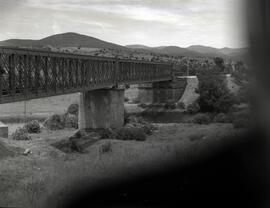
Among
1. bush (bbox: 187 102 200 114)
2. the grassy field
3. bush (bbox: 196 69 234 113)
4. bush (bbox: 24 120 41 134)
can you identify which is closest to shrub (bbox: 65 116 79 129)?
bush (bbox: 24 120 41 134)

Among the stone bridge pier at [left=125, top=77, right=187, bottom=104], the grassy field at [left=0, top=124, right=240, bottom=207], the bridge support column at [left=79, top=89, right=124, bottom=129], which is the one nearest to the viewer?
the grassy field at [left=0, top=124, right=240, bottom=207]

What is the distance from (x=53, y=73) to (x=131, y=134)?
23.4 ft

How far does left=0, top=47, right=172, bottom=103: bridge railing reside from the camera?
20797 millimetres

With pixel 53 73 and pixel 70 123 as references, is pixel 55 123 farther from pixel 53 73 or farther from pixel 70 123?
pixel 53 73

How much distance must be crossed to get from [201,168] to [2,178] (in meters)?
11.5

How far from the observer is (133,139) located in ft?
94.0

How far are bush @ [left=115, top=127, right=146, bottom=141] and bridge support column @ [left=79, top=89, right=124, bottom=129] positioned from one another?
7.04ft

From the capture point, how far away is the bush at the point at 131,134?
1132 inches

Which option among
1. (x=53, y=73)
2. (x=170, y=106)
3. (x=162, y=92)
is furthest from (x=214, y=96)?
(x=53, y=73)

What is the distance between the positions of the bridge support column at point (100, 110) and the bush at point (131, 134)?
215 cm

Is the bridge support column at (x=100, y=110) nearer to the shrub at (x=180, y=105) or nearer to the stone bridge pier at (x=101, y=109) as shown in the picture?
the stone bridge pier at (x=101, y=109)

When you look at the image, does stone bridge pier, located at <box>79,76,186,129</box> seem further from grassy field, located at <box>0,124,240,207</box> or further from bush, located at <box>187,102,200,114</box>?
bush, located at <box>187,102,200,114</box>

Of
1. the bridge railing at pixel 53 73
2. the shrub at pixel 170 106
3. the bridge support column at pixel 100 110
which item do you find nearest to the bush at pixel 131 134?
the bridge support column at pixel 100 110

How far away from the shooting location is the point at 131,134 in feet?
97.2
